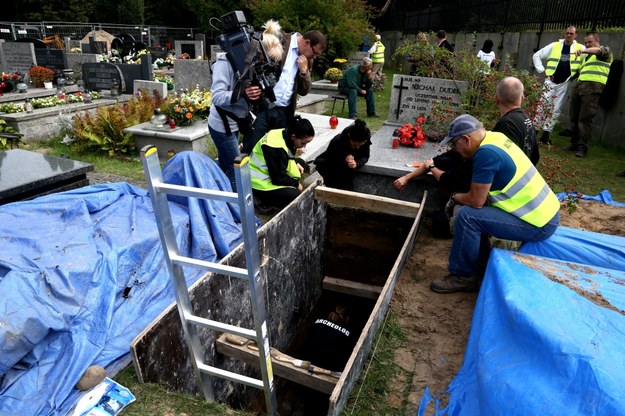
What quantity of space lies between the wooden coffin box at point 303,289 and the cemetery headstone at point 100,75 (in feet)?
24.3

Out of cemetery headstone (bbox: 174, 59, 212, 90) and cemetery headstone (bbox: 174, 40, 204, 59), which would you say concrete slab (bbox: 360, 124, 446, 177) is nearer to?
cemetery headstone (bbox: 174, 59, 212, 90)

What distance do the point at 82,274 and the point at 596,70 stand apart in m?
→ 7.93

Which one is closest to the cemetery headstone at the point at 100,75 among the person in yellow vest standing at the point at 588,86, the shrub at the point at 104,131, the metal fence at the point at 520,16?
the shrub at the point at 104,131

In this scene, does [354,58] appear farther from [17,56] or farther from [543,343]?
[543,343]

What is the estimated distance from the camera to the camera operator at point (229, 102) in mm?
4012

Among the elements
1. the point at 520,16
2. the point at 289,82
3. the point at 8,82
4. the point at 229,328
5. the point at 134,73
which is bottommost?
the point at 229,328

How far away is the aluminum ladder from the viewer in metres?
1.69

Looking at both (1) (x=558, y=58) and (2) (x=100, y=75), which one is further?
(2) (x=100, y=75)

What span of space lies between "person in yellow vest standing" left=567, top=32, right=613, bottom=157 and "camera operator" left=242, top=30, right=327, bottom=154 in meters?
4.93

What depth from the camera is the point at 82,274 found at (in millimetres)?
2951

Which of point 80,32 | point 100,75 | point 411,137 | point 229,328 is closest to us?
point 229,328

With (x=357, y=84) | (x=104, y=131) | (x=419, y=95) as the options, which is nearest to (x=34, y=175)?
(x=104, y=131)

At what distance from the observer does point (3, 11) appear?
2866 centimetres

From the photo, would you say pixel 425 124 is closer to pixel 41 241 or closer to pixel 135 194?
pixel 135 194
